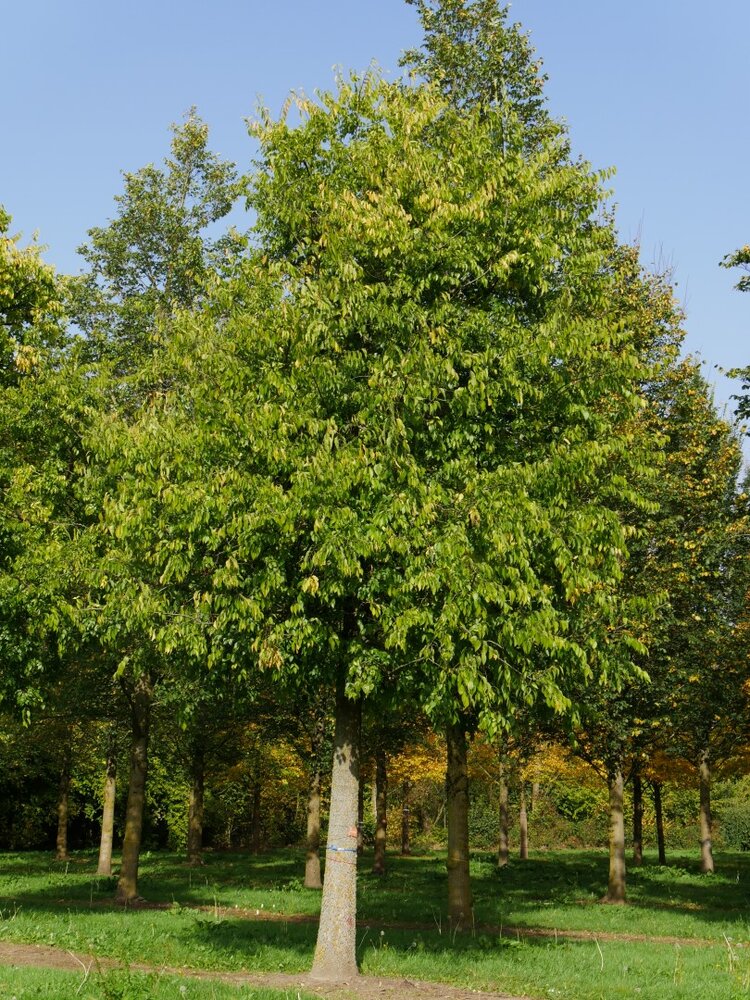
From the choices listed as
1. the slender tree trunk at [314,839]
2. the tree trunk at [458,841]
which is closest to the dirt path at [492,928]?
the tree trunk at [458,841]

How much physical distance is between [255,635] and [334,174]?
7423 mm

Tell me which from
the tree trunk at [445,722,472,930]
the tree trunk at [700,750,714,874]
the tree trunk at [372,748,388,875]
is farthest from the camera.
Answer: the tree trunk at [700,750,714,874]

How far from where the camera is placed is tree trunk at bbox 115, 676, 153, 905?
2312cm

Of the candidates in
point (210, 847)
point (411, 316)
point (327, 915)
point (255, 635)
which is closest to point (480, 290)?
point (411, 316)

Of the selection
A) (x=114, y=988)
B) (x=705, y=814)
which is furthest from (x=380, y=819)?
(x=114, y=988)

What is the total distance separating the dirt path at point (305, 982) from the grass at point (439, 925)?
0.44 m

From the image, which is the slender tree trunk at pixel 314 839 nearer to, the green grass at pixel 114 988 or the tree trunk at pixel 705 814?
the tree trunk at pixel 705 814

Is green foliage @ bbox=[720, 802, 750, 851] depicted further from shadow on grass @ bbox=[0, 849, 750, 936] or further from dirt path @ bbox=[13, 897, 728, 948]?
dirt path @ bbox=[13, 897, 728, 948]

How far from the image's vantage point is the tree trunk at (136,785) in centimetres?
2312

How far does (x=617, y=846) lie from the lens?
25500 millimetres

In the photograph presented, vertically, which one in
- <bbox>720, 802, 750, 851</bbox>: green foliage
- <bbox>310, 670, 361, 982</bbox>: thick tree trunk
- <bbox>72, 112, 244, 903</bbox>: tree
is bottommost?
<bbox>720, 802, 750, 851</bbox>: green foliage

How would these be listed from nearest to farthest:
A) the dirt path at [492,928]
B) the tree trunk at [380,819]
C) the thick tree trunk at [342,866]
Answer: the thick tree trunk at [342,866] < the dirt path at [492,928] < the tree trunk at [380,819]

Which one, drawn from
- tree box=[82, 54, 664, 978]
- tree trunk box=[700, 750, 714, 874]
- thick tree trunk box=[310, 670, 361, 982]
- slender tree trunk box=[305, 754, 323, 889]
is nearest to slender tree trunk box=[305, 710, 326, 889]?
slender tree trunk box=[305, 754, 323, 889]

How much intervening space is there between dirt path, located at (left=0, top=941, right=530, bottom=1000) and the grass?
440 millimetres
